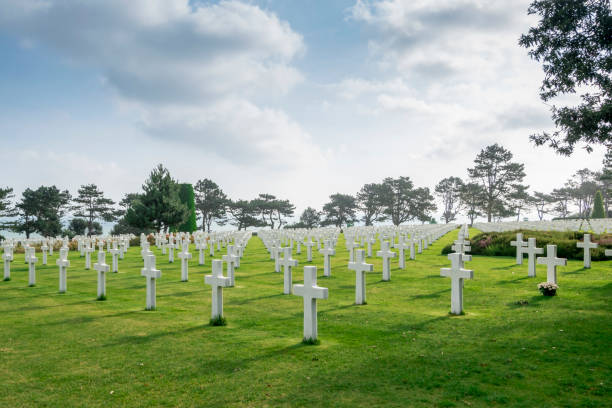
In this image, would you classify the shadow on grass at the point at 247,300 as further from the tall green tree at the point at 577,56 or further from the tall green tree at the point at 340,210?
the tall green tree at the point at 340,210

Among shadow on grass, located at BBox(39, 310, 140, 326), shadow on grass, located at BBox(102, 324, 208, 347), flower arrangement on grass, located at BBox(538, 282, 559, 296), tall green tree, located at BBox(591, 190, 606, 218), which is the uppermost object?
tall green tree, located at BBox(591, 190, 606, 218)

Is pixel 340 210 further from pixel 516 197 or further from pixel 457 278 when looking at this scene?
pixel 457 278

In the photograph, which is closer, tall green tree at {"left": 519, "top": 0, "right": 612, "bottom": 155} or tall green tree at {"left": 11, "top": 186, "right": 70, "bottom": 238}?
tall green tree at {"left": 519, "top": 0, "right": 612, "bottom": 155}

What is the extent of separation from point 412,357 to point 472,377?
2.61 ft

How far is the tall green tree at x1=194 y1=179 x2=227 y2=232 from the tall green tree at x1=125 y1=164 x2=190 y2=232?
21282 millimetres

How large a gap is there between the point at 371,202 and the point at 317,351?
6435cm

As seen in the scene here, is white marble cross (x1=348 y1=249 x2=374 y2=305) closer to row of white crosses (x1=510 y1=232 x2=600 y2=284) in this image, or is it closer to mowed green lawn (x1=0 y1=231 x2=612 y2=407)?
mowed green lawn (x1=0 y1=231 x2=612 y2=407)

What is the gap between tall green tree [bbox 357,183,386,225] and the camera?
68.6m

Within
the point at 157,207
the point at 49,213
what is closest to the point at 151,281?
the point at 157,207

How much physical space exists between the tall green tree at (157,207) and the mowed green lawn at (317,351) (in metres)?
26.8

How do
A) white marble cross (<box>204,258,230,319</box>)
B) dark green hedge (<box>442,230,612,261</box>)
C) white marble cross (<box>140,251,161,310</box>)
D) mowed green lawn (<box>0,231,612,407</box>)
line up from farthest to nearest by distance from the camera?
1. dark green hedge (<box>442,230,612,261</box>)
2. white marble cross (<box>140,251,161,310</box>)
3. white marble cross (<box>204,258,230,319</box>)
4. mowed green lawn (<box>0,231,612,407</box>)

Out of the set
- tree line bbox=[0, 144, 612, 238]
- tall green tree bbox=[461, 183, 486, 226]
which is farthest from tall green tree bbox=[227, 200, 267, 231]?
tall green tree bbox=[461, 183, 486, 226]

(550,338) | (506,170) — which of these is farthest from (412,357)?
(506,170)

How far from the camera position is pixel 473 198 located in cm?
6594
